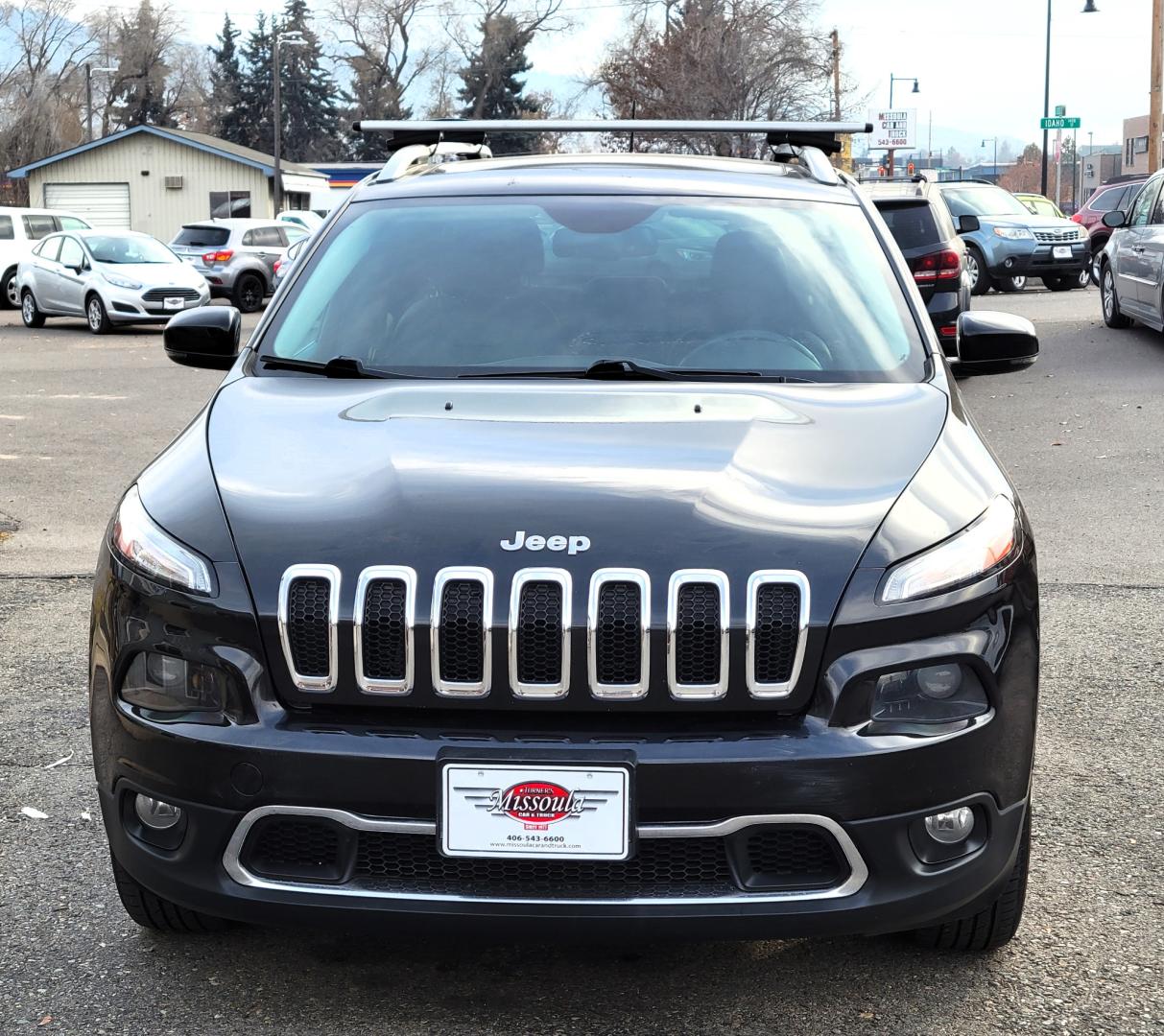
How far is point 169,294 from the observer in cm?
2286

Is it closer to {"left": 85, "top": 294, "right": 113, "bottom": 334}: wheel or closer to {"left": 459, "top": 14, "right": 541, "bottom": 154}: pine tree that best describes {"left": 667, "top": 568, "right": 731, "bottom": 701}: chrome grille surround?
{"left": 85, "top": 294, "right": 113, "bottom": 334}: wheel

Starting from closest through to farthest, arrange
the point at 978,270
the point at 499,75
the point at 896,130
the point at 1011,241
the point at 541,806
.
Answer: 1. the point at 541,806
2. the point at 1011,241
3. the point at 978,270
4. the point at 896,130
5. the point at 499,75

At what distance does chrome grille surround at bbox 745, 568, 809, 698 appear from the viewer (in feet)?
8.74

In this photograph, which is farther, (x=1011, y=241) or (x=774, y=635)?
(x=1011, y=241)

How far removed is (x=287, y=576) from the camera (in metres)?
2.76

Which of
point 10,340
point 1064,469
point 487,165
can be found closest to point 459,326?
point 487,165

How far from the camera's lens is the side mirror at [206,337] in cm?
449

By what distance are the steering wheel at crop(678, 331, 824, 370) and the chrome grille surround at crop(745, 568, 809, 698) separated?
117 centimetres

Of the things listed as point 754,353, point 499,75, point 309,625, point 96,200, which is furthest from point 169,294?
point 499,75

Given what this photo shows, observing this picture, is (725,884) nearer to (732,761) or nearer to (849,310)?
(732,761)

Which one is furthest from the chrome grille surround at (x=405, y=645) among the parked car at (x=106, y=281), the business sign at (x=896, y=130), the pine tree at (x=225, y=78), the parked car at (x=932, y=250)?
the pine tree at (x=225, y=78)

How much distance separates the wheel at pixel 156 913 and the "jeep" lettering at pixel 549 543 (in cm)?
108

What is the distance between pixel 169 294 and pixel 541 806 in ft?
70.4

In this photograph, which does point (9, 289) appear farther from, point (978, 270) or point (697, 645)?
point (697, 645)
